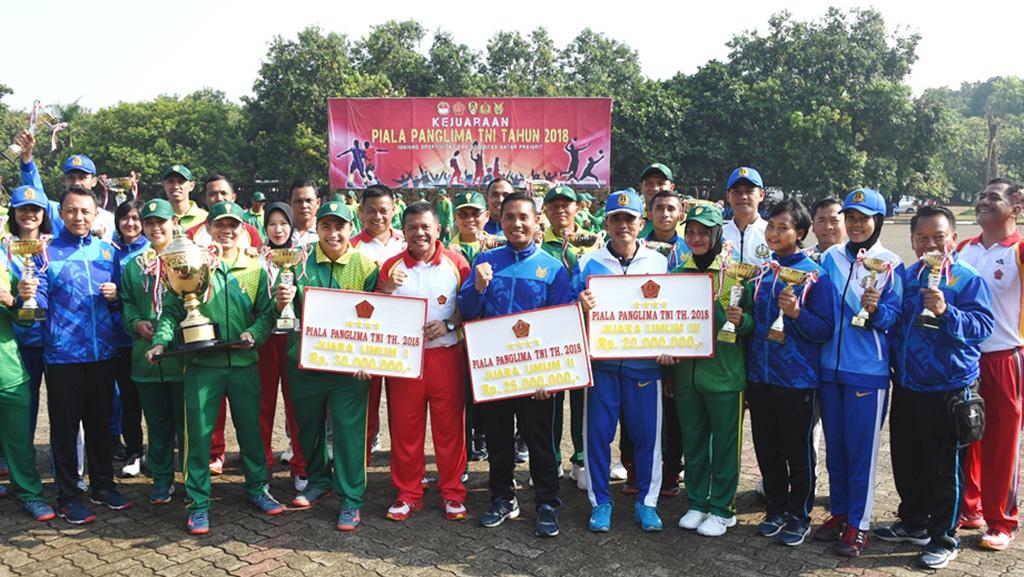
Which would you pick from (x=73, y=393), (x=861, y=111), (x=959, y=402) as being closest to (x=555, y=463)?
(x=959, y=402)

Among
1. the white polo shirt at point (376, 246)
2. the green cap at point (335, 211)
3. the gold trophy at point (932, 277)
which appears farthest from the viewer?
the white polo shirt at point (376, 246)

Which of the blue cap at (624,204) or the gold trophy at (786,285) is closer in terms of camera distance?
the gold trophy at (786,285)

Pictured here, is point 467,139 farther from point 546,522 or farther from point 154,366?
point 546,522

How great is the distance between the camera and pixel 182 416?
5.65 meters

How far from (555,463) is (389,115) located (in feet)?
71.7

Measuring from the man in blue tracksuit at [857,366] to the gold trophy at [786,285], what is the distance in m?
0.28

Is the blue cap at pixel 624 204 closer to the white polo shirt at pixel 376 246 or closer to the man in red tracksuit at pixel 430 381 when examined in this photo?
the man in red tracksuit at pixel 430 381

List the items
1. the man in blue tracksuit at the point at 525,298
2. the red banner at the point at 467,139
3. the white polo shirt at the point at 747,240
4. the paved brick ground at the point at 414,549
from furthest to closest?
the red banner at the point at 467,139 < the white polo shirt at the point at 747,240 < the man in blue tracksuit at the point at 525,298 < the paved brick ground at the point at 414,549

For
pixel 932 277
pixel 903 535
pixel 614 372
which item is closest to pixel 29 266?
pixel 614 372

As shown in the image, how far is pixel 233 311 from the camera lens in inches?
206

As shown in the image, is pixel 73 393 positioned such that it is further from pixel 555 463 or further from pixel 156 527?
pixel 555 463

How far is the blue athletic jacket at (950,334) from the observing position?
4.53 meters

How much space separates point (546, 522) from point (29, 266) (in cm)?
383

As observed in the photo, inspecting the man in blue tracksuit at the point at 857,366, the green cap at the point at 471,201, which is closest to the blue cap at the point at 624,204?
the man in blue tracksuit at the point at 857,366
